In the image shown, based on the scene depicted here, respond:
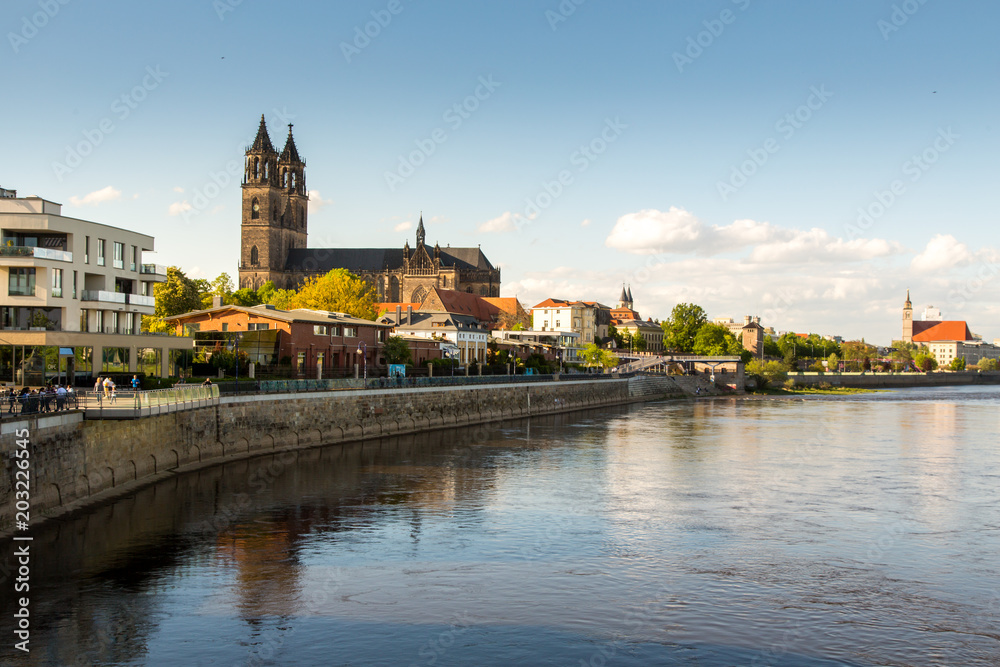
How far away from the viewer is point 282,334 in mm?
63781

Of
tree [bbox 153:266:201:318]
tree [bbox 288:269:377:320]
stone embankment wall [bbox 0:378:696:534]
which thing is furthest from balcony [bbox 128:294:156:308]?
tree [bbox 288:269:377:320]

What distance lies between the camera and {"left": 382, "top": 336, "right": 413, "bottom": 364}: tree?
80.1 meters

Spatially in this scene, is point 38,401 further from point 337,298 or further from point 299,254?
point 299,254

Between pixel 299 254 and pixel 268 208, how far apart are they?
43.1 ft

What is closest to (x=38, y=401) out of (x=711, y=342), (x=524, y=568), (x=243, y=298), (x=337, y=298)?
(x=524, y=568)

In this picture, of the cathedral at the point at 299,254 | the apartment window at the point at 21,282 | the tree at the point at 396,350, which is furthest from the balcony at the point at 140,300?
the cathedral at the point at 299,254

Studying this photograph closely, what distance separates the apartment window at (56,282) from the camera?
4316 centimetres

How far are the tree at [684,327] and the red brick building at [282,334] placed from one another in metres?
117

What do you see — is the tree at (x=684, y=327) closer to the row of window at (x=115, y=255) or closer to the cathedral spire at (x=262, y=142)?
the cathedral spire at (x=262, y=142)

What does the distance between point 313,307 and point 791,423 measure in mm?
51539

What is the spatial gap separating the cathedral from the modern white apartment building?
122m

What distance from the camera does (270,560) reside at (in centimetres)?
2409

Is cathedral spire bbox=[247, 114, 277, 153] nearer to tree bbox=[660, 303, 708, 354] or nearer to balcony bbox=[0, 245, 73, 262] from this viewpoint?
tree bbox=[660, 303, 708, 354]

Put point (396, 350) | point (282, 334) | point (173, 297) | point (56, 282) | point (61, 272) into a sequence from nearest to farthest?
point (56, 282) < point (61, 272) < point (282, 334) < point (396, 350) < point (173, 297)
